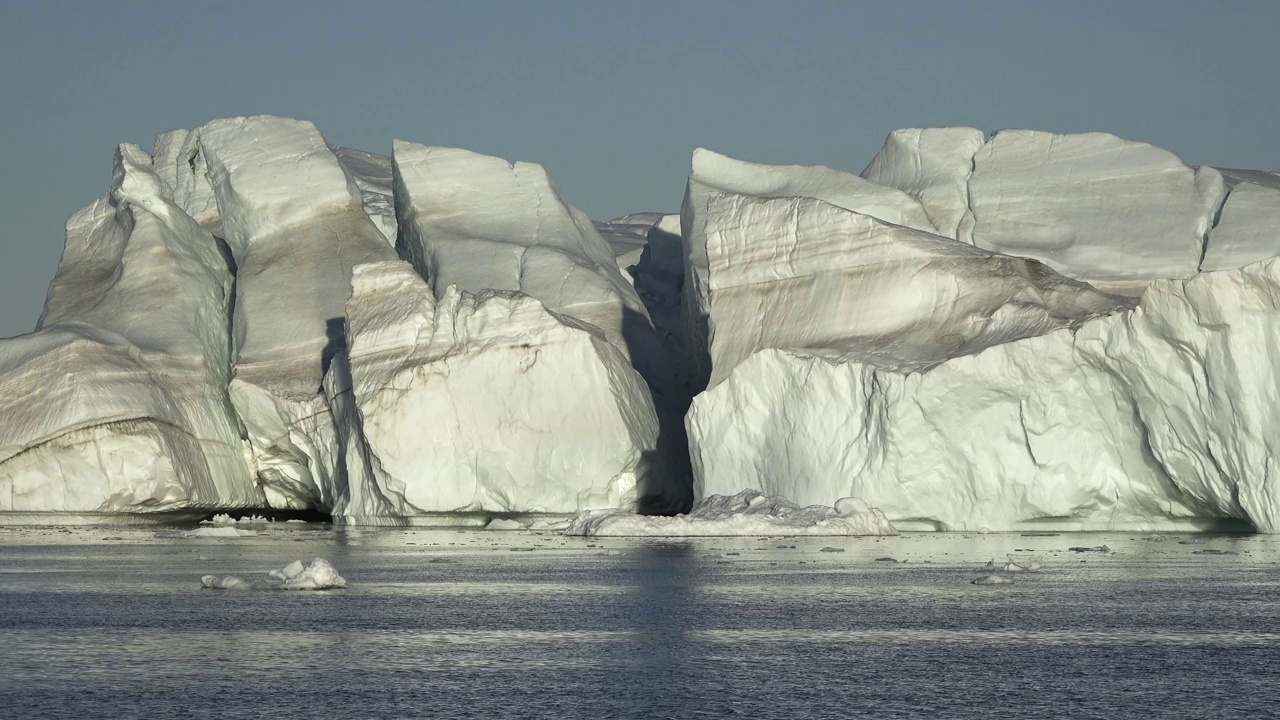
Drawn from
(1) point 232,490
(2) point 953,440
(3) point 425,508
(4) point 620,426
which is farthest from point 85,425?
(2) point 953,440

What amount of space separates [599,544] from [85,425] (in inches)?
532

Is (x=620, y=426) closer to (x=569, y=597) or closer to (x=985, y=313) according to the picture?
(x=985, y=313)

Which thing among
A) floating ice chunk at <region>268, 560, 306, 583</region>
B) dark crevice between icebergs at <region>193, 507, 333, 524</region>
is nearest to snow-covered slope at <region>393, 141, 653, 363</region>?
dark crevice between icebergs at <region>193, 507, 333, 524</region>

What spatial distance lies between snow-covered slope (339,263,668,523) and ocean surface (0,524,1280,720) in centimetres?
916

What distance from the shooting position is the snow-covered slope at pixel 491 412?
33.2 meters

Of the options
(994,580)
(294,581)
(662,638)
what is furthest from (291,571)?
(994,580)

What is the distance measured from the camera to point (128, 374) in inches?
1460

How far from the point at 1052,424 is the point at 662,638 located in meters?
15.0

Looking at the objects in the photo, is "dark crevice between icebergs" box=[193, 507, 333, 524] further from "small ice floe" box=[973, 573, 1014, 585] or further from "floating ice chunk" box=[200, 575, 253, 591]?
"small ice floe" box=[973, 573, 1014, 585]

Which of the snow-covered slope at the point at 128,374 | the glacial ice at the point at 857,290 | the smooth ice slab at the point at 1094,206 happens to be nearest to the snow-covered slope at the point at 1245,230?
the smooth ice slab at the point at 1094,206

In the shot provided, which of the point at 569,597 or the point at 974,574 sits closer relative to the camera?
the point at 569,597

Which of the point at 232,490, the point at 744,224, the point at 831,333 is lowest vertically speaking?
the point at 232,490

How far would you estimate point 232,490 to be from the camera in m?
40.2

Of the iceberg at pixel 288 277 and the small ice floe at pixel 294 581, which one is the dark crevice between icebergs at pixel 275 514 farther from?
the small ice floe at pixel 294 581
